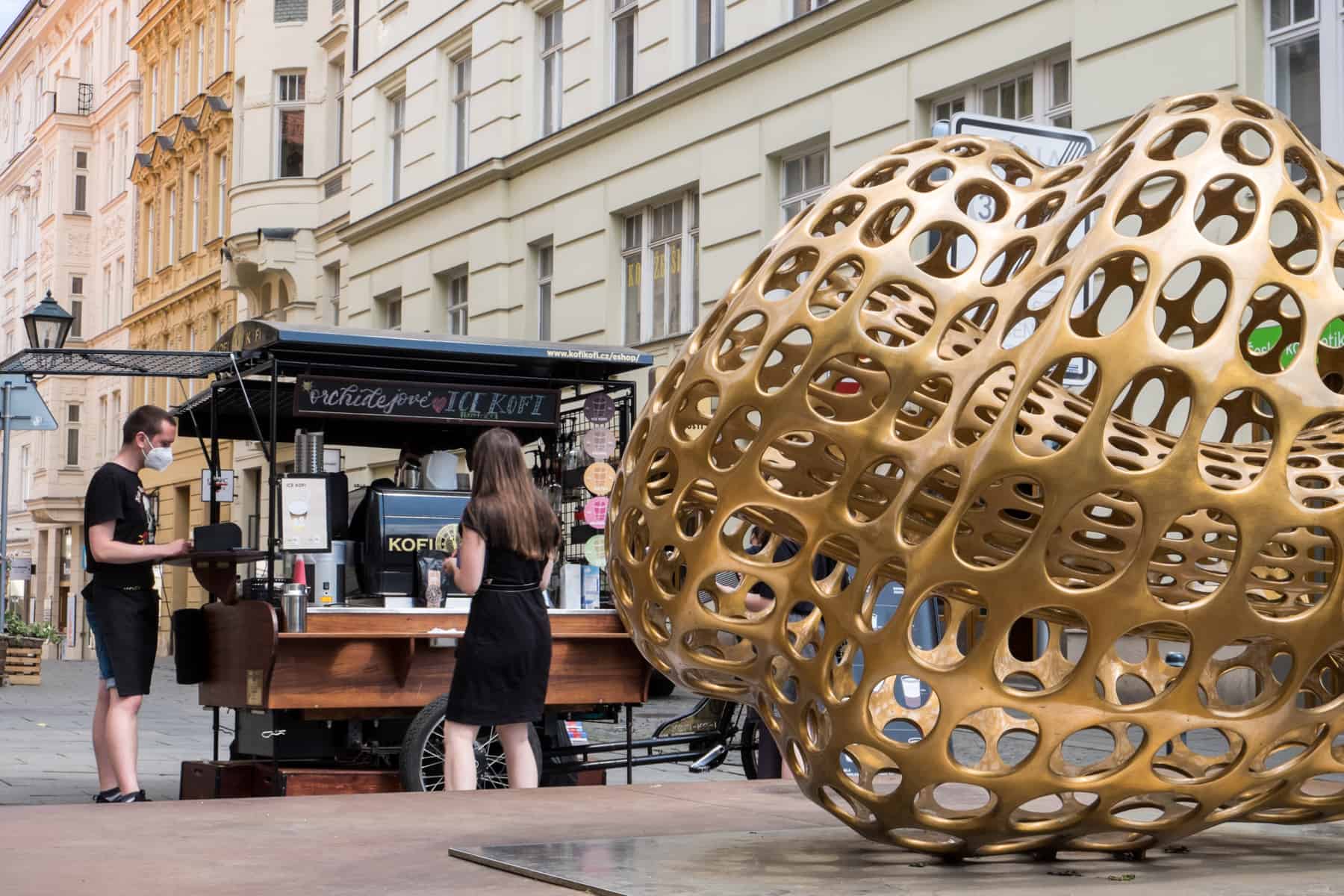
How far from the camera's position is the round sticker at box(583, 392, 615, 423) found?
37.1 feet

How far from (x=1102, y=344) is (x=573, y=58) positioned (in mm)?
18944

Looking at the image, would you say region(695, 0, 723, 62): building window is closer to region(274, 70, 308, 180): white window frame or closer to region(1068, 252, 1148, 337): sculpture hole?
region(274, 70, 308, 180): white window frame

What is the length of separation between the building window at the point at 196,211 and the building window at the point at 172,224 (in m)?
1.19

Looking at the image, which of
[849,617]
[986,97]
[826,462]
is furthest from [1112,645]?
[986,97]

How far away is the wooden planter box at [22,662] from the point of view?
23.2 m

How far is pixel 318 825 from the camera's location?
21.4ft

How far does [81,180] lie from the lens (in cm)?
5197

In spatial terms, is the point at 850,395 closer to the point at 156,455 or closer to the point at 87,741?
the point at 156,455

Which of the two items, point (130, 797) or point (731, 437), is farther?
point (130, 797)

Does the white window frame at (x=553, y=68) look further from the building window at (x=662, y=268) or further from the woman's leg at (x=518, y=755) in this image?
the woman's leg at (x=518, y=755)

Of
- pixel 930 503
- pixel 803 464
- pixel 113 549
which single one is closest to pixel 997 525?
pixel 930 503

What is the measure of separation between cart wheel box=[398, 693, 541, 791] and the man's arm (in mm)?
1381

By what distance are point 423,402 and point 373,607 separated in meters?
1.28

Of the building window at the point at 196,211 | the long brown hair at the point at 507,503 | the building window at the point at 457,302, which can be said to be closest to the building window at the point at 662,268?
the building window at the point at 457,302
